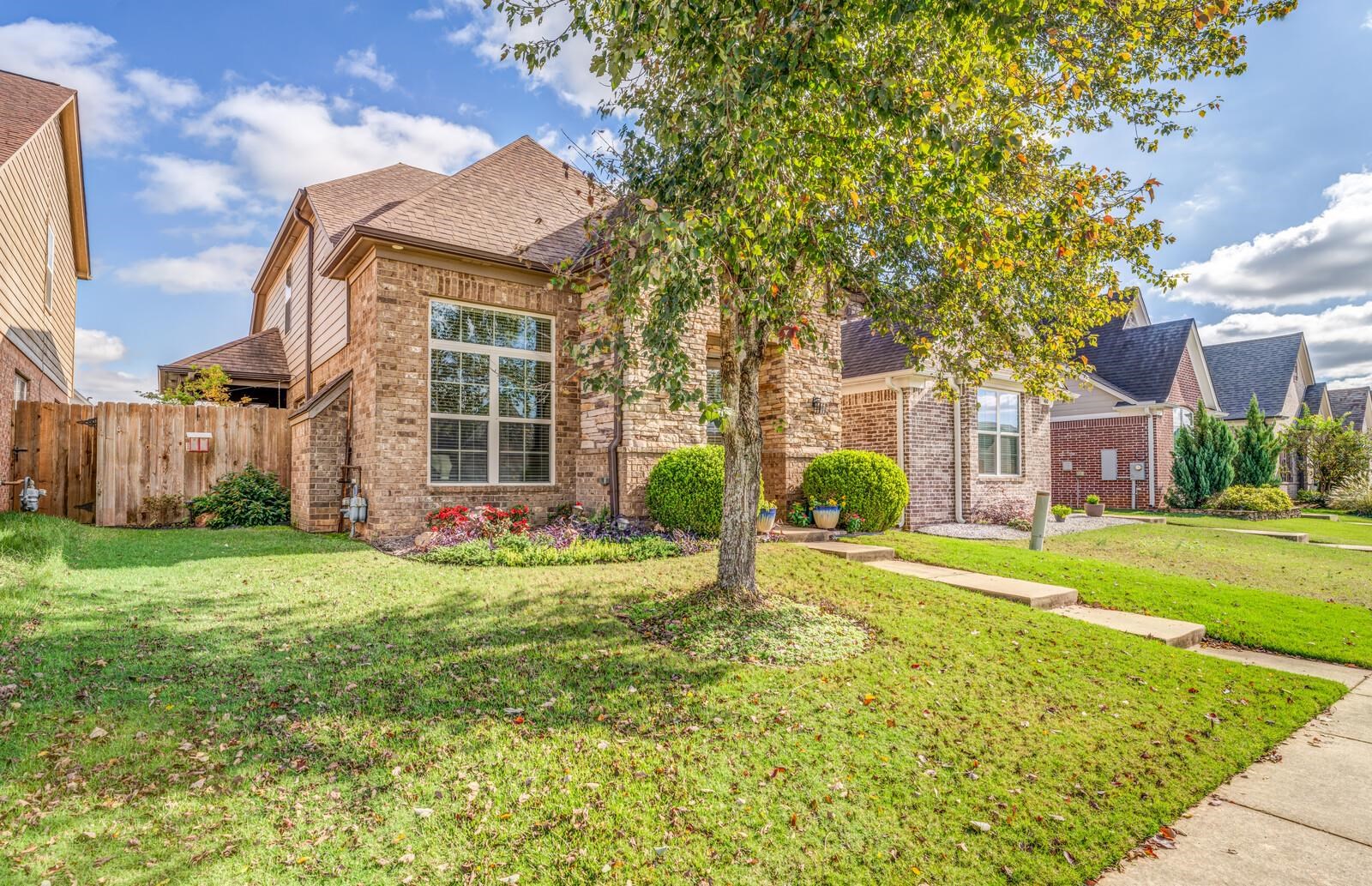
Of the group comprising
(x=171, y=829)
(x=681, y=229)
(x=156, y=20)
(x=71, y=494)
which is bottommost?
(x=171, y=829)

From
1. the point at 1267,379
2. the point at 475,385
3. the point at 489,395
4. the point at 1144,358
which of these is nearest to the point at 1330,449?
the point at 1267,379

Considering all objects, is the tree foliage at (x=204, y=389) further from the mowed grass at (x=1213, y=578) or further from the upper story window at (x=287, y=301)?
the mowed grass at (x=1213, y=578)

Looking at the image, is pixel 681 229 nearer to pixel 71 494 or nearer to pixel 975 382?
pixel 975 382

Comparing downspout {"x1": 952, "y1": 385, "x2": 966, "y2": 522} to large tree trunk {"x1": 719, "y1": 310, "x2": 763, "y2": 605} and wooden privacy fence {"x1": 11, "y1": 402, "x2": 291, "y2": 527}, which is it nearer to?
large tree trunk {"x1": 719, "y1": 310, "x2": 763, "y2": 605}

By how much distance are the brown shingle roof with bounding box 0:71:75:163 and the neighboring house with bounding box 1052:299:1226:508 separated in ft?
77.3

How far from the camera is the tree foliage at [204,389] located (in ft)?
44.7

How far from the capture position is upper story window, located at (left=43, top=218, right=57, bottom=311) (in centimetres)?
1164

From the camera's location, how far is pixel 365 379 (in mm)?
9258

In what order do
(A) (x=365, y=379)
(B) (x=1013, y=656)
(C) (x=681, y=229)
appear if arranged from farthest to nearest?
(A) (x=365, y=379), (B) (x=1013, y=656), (C) (x=681, y=229)

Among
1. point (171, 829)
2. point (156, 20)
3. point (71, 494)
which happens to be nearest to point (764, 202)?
point (171, 829)

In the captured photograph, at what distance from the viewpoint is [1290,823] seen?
115 inches

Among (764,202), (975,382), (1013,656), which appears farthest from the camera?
(975,382)

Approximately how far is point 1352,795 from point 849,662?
248 centimetres

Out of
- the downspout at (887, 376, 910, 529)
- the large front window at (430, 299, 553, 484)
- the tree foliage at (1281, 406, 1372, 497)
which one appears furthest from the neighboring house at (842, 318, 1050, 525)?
the tree foliage at (1281, 406, 1372, 497)
